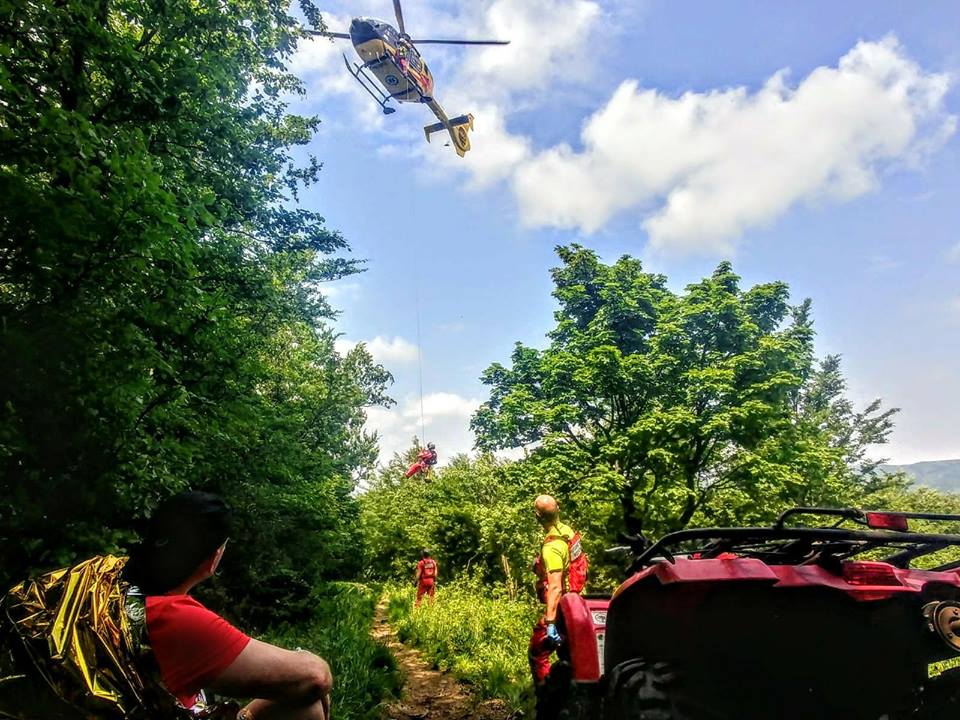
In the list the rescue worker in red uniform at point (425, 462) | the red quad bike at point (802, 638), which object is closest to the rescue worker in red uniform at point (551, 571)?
the red quad bike at point (802, 638)

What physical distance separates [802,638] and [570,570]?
2794 millimetres

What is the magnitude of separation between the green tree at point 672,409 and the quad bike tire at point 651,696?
13882 millimetres

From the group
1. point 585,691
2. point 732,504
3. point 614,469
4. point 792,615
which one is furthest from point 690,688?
point 732,504

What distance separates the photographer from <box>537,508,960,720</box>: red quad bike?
2150 mm

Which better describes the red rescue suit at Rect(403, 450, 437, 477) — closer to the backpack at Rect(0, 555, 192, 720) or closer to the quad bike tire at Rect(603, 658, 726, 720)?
the quad bike tire at Rect(603, 658, 726, 720)

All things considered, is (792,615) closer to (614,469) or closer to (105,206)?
(105,206)

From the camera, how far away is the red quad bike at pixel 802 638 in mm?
2150

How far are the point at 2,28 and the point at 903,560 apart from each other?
7.05 m

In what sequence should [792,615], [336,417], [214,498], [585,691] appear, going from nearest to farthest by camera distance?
[214,498]
[792,615]
[585,691]
[336,417]

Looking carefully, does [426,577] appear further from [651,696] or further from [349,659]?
Result: [651,696]

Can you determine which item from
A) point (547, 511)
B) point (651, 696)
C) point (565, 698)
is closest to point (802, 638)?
point (651, 696)

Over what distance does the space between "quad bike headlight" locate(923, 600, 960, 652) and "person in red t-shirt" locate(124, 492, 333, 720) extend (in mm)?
2230

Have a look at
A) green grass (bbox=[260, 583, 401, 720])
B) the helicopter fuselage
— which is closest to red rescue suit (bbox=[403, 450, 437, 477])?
the helicopter fuselage

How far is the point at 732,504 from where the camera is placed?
649 inches
